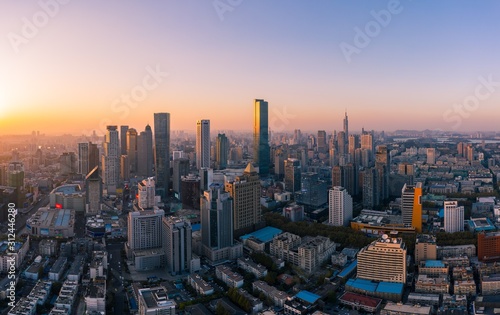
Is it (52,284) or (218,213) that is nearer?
(52,284)

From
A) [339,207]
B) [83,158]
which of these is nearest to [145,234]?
[339,207]

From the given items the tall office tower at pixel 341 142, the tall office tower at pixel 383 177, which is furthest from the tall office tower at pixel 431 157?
the tall office tower at pixel 383 177

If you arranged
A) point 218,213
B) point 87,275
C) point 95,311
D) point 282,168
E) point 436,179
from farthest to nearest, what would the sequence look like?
point 282,168, point 436,179, point 218,213, point 87,275, point 95,311

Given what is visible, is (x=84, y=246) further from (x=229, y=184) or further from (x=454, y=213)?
(x=454, y=213)

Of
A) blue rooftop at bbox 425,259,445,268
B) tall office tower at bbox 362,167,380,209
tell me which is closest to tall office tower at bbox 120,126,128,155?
tall office tower at bbox 362,167,380,209

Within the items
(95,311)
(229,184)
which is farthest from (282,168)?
(95,311)
